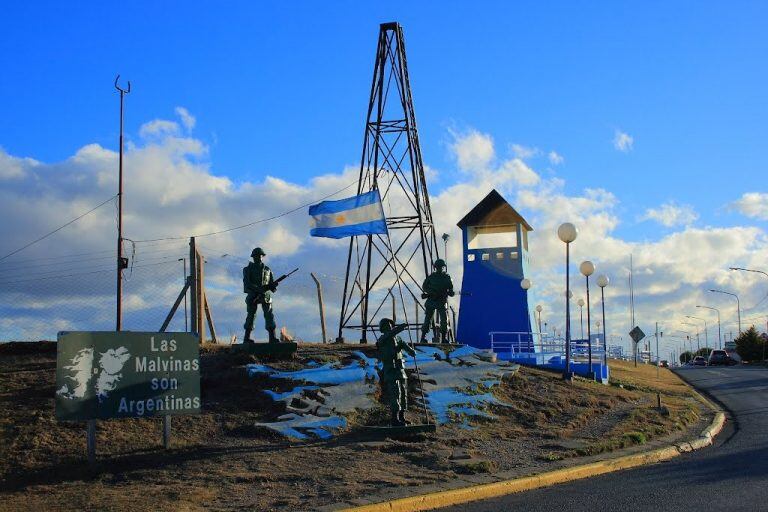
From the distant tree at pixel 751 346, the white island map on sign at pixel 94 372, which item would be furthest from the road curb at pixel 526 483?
the distant tree at pixel 751 346

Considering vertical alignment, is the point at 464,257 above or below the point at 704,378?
above

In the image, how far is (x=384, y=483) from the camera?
391 inches

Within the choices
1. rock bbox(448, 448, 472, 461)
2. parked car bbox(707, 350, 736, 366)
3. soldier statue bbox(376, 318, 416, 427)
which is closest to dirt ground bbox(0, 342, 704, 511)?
rock bbox(448, 448, 472, 461)

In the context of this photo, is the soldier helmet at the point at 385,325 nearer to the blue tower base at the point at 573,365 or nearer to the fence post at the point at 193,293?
the fence post at the point at 193,293

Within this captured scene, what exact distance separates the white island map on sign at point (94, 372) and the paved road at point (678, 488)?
487cm

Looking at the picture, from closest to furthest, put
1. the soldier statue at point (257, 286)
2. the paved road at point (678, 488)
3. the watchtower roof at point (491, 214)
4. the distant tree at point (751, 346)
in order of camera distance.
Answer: the paved road at point (678, 488) < the soldier statue at point (257, 286) < the watchtower roof at point (491, 214) < the distant tree at point (751, 346)

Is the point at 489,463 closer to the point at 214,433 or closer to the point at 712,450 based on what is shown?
the point at 214,433

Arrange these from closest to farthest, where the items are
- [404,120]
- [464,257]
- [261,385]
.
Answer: [261,385]
[404,120]
[464,257]

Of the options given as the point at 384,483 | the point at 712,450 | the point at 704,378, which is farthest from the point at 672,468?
the point at 704,378

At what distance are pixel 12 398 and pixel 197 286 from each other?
4745mm

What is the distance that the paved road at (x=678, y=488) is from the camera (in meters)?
8.96

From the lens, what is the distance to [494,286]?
3303 cm

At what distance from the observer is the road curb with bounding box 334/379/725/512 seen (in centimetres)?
902

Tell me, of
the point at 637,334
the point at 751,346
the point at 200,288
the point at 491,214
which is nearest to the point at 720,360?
the point at 751,346
